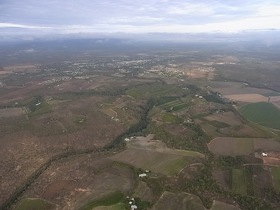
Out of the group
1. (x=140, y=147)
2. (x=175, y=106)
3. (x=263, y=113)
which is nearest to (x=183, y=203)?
(x=140, y=147)

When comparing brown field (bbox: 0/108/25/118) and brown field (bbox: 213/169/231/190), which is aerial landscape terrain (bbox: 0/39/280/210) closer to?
brown field (bbox: 213/169/231/190)

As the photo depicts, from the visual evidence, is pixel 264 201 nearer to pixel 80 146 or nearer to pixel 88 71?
pixel 80 146

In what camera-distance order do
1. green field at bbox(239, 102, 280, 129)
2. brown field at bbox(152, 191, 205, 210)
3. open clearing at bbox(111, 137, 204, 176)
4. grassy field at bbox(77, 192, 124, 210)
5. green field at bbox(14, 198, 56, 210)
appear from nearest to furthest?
brown field at bbox(152, 191, 205, 210) < grassy field at bbox(77, 192, 124, 210) < green field at bbox(14, 198, 56, 210) < open clearing at bbox(111, 137, 204, 176) < green field at bbox(239, 102, 280, 129)

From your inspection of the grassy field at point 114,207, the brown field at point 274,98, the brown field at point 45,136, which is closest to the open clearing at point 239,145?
the brown field at point 45,136

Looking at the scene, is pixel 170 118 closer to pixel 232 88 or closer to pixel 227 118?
pixel 227 118

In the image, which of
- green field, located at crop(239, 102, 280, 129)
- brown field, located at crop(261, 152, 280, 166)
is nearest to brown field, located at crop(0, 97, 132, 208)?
brown field, located at crop(261, 152, 280, 166)

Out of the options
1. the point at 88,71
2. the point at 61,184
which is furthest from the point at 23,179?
the point at 88,71

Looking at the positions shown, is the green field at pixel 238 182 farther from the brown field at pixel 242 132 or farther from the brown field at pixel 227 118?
the brown field at pixel 227 118
